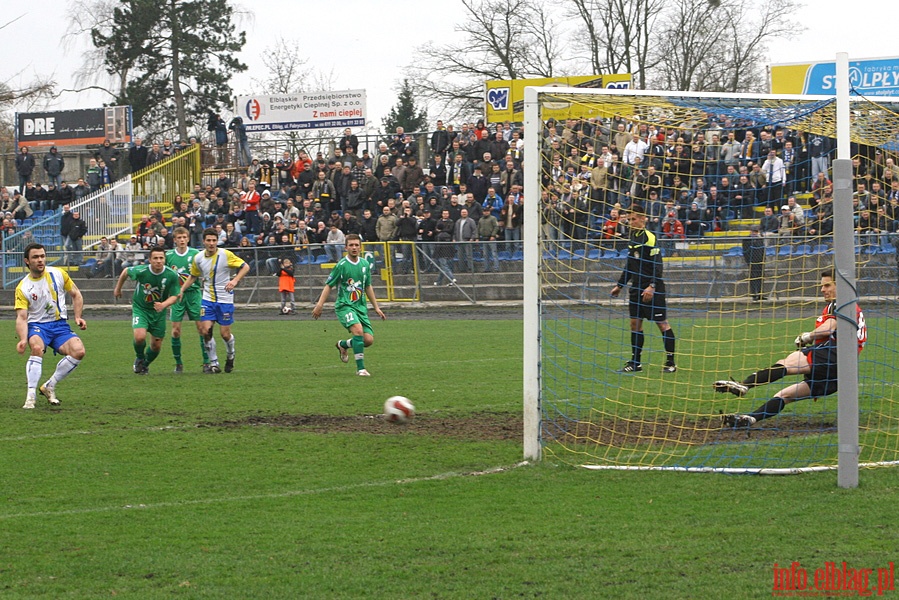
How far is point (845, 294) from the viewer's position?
6855mm

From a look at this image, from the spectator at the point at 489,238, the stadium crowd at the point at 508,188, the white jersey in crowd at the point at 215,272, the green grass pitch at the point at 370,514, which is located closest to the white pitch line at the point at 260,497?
the green grass pitch at the point at 370,514

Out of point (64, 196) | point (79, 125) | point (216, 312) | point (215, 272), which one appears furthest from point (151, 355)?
point (79, 125)

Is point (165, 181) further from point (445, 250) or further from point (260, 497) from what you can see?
point (260, 497)

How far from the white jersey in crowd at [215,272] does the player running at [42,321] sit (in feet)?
10.5

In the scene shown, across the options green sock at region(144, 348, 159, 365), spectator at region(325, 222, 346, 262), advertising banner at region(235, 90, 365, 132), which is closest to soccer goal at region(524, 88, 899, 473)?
green sock at region(144, 348, 159, 365)

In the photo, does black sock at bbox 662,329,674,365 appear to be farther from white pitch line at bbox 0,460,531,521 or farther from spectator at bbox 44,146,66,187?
spectator at bbox 44,146,66,187

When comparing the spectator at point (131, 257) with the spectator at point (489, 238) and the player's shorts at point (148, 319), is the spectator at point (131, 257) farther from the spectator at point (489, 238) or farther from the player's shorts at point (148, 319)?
the player's shorts at point (148, 319)

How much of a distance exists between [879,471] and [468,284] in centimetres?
1977

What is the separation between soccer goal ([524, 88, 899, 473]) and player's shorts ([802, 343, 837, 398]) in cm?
39

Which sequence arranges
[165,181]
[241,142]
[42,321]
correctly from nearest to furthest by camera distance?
[42,321] → [165,181] → [241,142]

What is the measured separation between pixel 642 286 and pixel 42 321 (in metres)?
7.17

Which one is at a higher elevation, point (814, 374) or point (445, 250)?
point (445, 250)

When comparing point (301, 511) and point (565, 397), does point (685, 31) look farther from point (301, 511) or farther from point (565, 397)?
point (301, 511)

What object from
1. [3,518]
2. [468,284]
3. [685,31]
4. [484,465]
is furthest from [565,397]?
[685,31]
